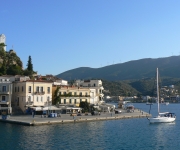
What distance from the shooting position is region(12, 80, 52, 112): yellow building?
65.5m

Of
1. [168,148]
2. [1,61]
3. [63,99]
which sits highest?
[1,61]

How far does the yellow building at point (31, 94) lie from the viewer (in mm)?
65500

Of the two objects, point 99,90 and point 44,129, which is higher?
point 99,90

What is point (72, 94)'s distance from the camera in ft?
246

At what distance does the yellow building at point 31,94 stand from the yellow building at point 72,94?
4078 millimetres

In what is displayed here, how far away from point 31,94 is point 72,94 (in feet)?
39.8

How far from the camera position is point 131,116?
6950 centimetres

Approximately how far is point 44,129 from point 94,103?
3684 cm

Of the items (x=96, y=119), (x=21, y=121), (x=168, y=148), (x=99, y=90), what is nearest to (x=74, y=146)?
(x=168, y=148)

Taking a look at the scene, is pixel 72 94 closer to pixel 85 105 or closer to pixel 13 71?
pixel 85 105

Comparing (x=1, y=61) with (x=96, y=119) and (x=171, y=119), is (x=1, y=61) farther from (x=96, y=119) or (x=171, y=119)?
(x=171, y=119)

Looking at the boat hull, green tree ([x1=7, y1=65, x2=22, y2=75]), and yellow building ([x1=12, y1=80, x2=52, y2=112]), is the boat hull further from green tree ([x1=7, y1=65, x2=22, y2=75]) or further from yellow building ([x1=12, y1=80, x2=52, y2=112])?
green tree ([x1=7, y1=65, x2=22, y2=75])

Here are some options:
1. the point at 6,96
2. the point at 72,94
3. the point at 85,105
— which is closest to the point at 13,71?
the point at 72,94

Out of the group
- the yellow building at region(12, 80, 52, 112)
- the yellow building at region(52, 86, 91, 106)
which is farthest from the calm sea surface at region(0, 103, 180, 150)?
the yellow building at region(52, 86, 91, 106)
